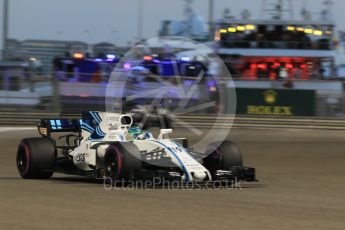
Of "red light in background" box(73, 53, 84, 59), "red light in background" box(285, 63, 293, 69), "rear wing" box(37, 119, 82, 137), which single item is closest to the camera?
"rear wing" box(37, 119, 82, 137)

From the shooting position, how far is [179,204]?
899 centimetres

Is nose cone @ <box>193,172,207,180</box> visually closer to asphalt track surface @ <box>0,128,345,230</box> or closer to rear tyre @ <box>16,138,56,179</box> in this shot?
asphalt track surface @ <box>0,128,345,230</box>

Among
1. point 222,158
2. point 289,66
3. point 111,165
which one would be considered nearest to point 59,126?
point 111,165

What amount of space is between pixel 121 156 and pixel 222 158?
1683mm

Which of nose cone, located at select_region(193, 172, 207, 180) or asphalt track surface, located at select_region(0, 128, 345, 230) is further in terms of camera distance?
nose cone, located at select_region(193, 172, 207, 180)

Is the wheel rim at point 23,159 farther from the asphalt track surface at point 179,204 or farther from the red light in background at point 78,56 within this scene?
the red light in background at point 78,56

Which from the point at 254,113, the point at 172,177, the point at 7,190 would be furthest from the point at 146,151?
the point at 254,113

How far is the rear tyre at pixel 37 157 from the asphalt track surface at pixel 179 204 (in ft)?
0.72

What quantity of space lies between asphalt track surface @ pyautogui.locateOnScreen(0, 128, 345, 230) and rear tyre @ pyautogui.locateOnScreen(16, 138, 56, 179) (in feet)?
0.72

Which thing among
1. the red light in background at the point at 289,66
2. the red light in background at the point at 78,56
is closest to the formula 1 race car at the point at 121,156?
the red light in background at the point at 78,56

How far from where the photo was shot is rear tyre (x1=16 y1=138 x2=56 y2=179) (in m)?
11.9

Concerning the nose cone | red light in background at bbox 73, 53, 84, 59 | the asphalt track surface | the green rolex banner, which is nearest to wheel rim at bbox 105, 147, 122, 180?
the asphalt track surface

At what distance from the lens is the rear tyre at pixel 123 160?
34.3 feet

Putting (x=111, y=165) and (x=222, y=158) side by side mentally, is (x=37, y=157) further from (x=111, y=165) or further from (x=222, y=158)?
(x=222, y=158)
